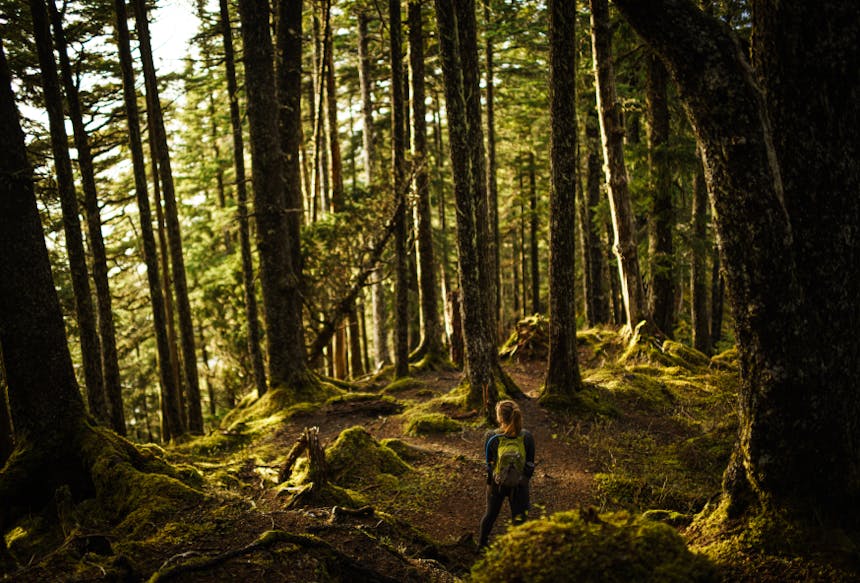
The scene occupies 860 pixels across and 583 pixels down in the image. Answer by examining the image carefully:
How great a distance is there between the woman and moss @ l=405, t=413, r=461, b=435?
4509 mm

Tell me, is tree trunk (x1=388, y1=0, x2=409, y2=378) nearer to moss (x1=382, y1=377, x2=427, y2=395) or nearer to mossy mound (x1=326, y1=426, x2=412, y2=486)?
moss (x1=382, y1=377, x2=427, y2=395)

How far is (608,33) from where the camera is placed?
13336 mm

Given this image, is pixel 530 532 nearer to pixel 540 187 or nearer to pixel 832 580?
pixel 832 580

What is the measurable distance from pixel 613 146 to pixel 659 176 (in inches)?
70.0

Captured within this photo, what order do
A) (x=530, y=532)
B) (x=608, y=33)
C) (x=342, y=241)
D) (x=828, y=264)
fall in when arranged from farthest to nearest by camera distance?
(x=342, y=241) → (x=608, y=33) → (x=828, y=264) → (x=530, y=532)

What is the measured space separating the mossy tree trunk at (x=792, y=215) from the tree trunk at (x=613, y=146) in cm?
1008

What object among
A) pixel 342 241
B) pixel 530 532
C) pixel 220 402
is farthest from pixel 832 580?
pixel 220 402

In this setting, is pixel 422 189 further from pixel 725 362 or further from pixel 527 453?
pixel 527 453

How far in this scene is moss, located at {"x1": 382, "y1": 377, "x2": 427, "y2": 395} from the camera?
1445cm

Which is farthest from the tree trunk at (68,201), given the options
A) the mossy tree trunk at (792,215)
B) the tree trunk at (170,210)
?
the mossy tree trunk at (792,215)

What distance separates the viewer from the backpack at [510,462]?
5812 millimetres

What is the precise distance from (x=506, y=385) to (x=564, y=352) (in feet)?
4.97

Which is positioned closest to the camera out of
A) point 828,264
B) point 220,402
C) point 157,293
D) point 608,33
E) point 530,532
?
point 530,532

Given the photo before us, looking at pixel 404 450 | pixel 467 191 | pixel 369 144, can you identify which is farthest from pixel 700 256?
pixel 369 144
